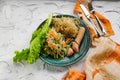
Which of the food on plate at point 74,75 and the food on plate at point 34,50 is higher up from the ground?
the food on plate at point 34,50

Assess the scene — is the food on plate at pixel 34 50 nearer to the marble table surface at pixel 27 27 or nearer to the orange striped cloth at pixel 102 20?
the marble table surface at pixel 27 27

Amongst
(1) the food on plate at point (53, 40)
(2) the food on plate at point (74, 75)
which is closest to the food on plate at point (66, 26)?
(1) the food on plate at point (53, 40)

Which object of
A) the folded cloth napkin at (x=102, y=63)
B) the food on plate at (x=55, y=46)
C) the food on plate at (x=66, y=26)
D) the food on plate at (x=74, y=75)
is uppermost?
the food on plate at (x=66, y=26)

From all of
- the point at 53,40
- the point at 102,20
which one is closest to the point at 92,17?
the point at 102,20

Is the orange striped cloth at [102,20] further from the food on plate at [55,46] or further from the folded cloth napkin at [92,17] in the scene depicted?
the food on plate at [55,46]

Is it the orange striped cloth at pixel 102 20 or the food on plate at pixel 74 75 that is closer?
the food on plate at pixel 74 75

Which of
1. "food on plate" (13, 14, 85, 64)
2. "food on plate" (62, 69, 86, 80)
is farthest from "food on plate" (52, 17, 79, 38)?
"food on plate" (62, 69, 86, 80)

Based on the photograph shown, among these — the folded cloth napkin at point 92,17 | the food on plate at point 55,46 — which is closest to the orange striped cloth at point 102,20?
the folded cloth napkin at point 92,17

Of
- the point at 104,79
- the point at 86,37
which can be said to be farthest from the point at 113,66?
the point at 86,37

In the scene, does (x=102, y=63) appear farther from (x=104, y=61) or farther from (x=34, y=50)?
(x=34, y=50)
